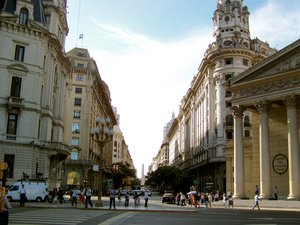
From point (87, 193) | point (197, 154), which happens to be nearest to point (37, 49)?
point (87, 193)

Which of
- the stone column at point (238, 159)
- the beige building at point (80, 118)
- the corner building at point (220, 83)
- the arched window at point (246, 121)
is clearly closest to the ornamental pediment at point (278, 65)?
the stone column at point (238, 159)

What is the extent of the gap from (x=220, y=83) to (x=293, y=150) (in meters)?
39.3

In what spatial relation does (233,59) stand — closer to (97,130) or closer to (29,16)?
(29,16)

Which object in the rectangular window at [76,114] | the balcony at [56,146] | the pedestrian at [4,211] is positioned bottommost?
the pedestrian at [4,211]

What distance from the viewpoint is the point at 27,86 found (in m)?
47.9

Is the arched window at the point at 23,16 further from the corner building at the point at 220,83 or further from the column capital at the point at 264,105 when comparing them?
the corner building at the point at 220,83

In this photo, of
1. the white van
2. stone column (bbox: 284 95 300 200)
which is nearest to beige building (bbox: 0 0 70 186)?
the white van

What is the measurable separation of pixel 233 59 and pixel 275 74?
36.6 metres

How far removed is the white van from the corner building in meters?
30.2

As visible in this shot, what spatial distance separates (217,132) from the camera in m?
72.4

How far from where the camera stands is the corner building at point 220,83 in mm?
70562

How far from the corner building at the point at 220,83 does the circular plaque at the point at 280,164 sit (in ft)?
78.3

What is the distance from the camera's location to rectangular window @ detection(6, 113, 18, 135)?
1832 inches

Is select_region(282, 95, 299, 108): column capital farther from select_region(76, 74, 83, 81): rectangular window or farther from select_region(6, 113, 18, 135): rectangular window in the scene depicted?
select_region(76, 74, 83, 81): rectangular window
